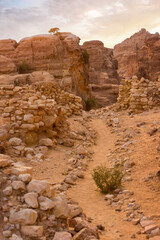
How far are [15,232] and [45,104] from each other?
619cm

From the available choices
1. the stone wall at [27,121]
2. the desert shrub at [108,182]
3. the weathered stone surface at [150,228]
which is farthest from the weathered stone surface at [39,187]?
the stone wall at [27,121]

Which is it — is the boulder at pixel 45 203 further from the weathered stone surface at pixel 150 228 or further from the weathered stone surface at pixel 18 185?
the weathered stone surface at pixel 150 228

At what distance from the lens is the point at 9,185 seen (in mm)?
3342

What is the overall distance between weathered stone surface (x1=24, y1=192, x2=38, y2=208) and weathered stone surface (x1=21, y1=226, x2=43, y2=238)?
0.27 meters

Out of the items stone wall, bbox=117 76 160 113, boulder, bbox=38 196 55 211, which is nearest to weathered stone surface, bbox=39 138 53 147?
boulder, bbox=38 196 55 211

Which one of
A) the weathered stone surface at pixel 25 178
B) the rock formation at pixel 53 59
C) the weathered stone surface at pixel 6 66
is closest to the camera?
the weathered stone surface at pixel 25 178

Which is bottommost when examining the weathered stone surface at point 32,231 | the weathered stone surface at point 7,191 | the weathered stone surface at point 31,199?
the weathered stone surface at point 32,231

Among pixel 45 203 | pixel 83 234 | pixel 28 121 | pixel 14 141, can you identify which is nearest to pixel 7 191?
pixel 45 203

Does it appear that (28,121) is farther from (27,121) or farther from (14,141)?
(14,141)

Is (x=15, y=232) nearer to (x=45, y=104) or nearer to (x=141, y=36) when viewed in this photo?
(x=45, y=104)

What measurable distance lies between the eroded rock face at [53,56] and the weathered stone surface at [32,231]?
17.6 metres

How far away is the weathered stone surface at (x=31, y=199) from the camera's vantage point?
3107 mm

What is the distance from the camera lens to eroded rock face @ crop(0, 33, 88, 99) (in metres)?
20.8

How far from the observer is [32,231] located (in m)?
2.87
